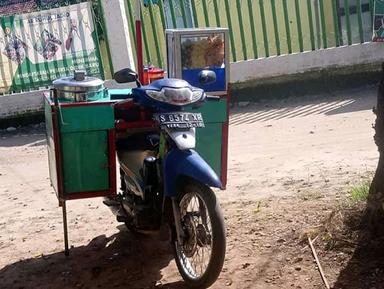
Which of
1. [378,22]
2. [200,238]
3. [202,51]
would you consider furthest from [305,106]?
[200,238]

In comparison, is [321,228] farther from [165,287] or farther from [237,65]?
[237,65]

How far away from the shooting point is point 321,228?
364 centimetres

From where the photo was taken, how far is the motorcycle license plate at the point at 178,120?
3266mm

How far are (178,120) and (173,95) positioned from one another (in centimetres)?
14

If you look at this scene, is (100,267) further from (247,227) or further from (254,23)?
(254,23)

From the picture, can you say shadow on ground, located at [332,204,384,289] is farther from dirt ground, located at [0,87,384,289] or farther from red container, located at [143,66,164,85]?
red container, located at [143,66,164,85]

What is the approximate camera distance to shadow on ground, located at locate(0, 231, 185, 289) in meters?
3.62

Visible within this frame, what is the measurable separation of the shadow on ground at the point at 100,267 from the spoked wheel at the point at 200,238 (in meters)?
0.17

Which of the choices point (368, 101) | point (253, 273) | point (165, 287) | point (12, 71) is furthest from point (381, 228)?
point (12, 71)

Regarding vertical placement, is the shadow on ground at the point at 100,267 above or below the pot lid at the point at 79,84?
below

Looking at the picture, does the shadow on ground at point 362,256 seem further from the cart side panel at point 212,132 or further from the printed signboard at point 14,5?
the printed signboard at point 14,5

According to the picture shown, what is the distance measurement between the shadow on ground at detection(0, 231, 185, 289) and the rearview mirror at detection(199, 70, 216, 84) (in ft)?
3.79

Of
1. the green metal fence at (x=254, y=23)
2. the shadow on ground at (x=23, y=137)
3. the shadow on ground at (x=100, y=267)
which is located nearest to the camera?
the shadow on ground at (x=100, y=267)

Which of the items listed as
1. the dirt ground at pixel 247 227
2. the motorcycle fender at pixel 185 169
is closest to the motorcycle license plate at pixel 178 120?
the motorcycle fender at pixel 185 169
